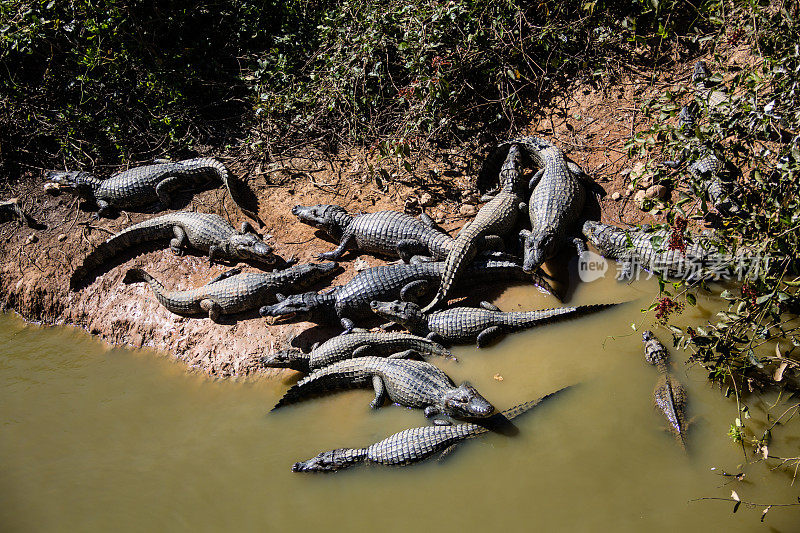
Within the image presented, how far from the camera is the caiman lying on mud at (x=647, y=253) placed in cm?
567

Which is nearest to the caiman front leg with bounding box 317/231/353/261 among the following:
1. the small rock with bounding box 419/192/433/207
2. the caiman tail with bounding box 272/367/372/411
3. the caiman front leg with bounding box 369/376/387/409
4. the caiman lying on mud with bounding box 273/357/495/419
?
the small rock with bounding box 419/192/433/207

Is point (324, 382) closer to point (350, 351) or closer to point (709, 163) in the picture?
point (350, 351)

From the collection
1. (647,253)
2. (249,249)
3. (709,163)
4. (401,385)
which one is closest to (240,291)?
(249,249)

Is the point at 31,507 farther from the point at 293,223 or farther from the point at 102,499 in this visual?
the point at 293,223

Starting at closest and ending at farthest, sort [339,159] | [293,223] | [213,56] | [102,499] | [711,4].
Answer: [102,499]
[711,4]
[293,223]
[339,159]
[213,56]

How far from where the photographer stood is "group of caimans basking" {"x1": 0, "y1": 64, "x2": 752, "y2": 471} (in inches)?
197

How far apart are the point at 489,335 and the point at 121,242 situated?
519 centimetres

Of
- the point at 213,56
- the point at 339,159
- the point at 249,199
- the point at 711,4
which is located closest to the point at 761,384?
the point at 711,4

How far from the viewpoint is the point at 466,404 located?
16.1 feet

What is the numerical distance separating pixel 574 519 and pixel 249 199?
5.89m

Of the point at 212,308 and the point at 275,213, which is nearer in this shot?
the point at 212,308

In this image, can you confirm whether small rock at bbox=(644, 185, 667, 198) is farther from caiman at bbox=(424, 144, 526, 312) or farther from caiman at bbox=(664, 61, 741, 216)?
caiman at bbox=(424, 144, 526, 312)

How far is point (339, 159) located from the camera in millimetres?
8219

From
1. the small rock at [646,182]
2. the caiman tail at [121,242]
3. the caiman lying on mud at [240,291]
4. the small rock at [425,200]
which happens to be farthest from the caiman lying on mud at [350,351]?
the small rock at [646,182]
